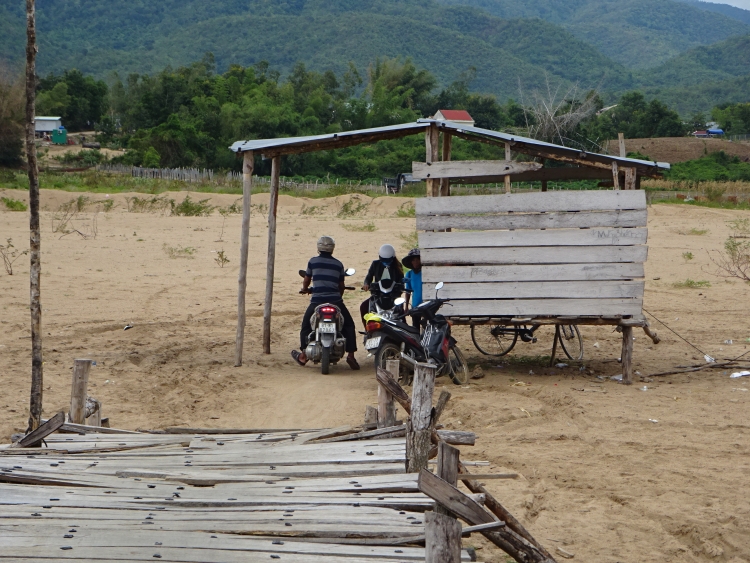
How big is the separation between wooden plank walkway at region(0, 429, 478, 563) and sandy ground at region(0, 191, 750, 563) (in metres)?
1.29

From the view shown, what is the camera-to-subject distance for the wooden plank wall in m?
9.41

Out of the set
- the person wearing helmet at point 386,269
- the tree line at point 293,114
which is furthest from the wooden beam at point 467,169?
the tree line at point 293,114

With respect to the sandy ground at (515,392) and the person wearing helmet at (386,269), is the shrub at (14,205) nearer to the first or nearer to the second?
the sandy ground at (515,392)

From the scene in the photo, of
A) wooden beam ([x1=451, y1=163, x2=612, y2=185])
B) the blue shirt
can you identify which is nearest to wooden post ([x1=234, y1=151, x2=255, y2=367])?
the blue shirt

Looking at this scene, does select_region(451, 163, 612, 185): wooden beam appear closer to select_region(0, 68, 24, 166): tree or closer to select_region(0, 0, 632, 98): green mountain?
select_region(0, 68, 24, 166): tree

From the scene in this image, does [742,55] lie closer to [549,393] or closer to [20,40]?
[20,40]

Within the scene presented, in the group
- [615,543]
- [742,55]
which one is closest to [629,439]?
[615,543]

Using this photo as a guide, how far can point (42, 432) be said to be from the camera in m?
5.56

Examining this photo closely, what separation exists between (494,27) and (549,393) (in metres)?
170

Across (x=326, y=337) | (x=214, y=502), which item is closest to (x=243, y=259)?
(x=326, y=337)

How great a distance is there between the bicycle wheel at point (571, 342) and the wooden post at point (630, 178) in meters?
1.94

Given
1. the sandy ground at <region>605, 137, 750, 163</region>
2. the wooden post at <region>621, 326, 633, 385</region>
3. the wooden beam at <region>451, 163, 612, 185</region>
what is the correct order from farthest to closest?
the sandy ground at <region>605, 137, 750, 163</region>
the wooden beam at <region>451, 163, 612, 185</region>
the wooden post at <region>621, 326, 633, 385</region>

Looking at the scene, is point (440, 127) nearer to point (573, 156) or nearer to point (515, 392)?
point (573, 156)

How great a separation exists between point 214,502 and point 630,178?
7.00 m
